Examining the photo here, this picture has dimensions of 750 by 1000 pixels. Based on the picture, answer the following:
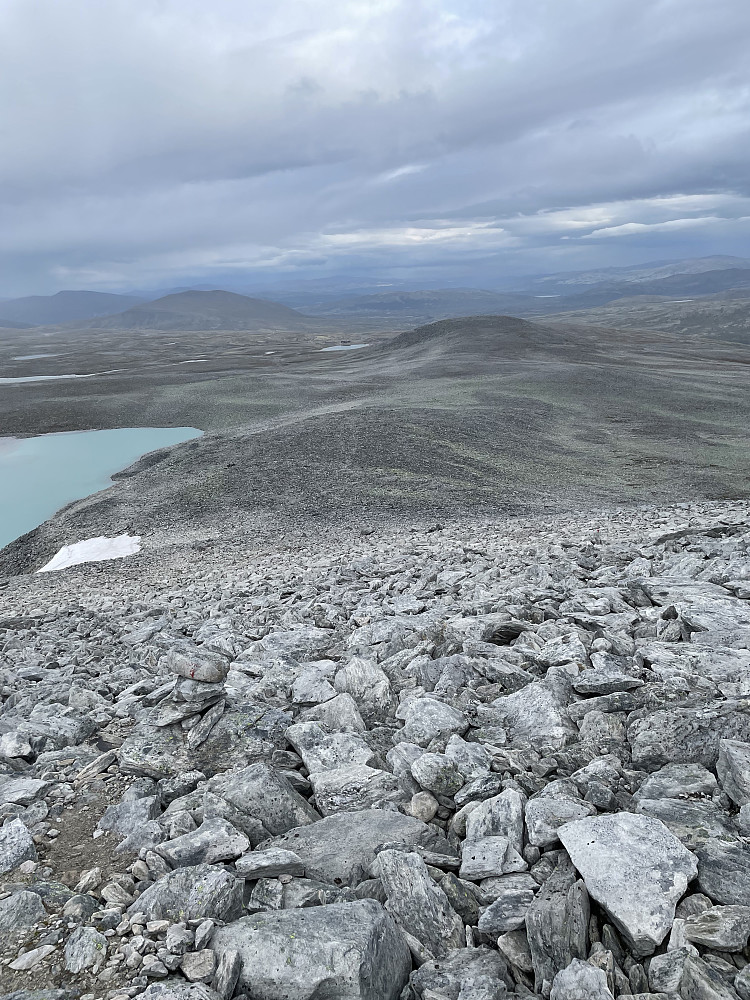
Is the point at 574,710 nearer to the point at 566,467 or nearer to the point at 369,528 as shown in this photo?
the point at 369,528

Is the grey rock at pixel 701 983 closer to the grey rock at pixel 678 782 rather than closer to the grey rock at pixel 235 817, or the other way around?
the grey rock at pixel 678 782

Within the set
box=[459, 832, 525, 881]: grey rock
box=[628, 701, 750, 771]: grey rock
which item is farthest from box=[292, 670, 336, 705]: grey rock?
box=[628, 701, 750, 771]: grey rock

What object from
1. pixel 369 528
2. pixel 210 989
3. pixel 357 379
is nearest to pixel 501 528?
pixel 369 528

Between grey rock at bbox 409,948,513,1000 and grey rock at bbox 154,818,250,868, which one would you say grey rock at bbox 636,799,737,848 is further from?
grey rock at bbox 154,818,250,868

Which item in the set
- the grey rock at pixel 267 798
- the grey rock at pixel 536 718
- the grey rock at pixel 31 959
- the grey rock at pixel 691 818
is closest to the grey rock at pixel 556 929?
the grey rock at pixel 691 818

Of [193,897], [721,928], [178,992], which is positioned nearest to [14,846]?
[193,897]
